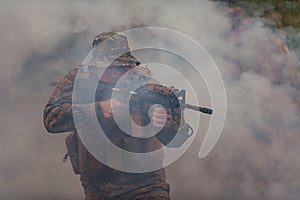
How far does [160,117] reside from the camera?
2.29 meters

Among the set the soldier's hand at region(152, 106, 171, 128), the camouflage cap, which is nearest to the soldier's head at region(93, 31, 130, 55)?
the camouflage cap

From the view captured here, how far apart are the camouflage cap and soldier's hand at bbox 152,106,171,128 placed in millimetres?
368

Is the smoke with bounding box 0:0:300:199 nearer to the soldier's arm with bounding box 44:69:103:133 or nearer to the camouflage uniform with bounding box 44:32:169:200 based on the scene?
the camouflage uniform with bounding box 44:32:169:200

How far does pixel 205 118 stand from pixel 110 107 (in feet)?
3.60

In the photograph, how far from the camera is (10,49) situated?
3.44 meters

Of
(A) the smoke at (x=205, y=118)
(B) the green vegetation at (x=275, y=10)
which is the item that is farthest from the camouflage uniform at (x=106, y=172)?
(B) the green vegetation at (x=275, y=10)

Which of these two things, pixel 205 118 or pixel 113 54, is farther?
pixel 205 118

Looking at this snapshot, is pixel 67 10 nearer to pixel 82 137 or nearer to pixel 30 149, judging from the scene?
pixel 30 149

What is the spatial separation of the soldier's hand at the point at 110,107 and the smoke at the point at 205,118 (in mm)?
1023

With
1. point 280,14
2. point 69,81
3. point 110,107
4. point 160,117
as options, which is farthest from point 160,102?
point 280,14

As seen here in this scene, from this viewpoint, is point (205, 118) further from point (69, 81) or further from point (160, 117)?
point (69, 81)

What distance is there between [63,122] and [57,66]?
3.85 ft

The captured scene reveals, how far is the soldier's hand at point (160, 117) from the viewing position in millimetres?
2287

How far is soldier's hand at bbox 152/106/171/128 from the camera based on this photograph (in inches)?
90.0
